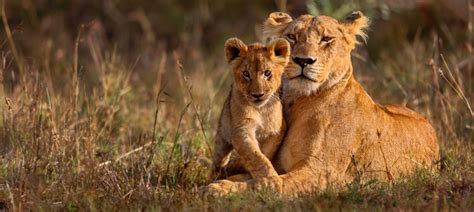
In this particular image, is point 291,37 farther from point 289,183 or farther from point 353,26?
point 289,183

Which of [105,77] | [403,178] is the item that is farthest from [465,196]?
[105,77]

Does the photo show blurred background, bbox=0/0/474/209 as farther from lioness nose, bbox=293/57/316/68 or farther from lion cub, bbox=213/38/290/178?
lioness nose, bbox=293/57/316/68

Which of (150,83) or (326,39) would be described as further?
(150,83)

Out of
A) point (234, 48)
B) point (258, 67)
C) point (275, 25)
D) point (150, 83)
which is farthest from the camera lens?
point (150, 83)

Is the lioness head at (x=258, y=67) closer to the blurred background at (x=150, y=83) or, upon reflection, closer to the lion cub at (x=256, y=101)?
the lion cub at (x=256, y=101)

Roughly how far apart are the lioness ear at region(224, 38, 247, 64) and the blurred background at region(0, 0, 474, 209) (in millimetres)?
630

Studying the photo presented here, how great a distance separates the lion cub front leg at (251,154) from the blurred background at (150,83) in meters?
0.76

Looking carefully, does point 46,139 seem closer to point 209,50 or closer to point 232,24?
point 209,50

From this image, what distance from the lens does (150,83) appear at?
45.3 feet

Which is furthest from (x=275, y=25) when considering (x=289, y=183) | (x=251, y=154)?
(x=289, y=183)

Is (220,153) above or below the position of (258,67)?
below

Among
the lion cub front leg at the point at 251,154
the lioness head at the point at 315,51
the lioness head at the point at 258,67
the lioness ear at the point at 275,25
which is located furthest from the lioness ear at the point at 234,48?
the lioness ear at the point at 275,25

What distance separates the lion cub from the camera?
7.69 m

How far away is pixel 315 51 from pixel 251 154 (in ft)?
2.90
